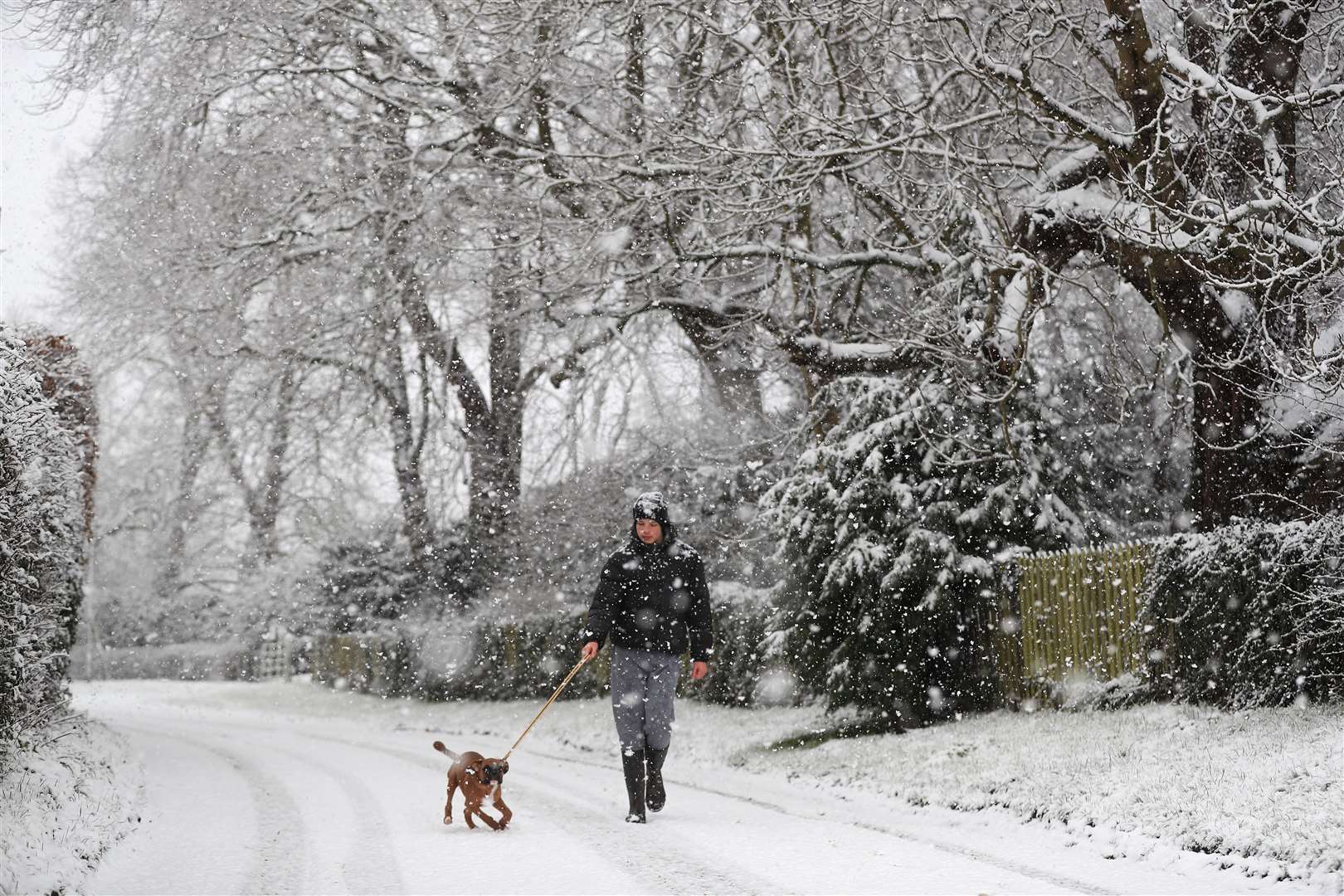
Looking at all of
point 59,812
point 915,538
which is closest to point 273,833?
point 59,812

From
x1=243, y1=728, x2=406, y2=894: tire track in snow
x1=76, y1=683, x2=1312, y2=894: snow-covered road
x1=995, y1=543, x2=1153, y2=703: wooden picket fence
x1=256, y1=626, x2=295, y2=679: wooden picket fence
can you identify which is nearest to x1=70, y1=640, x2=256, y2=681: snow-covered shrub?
x1=256, y1=626, x2=295, y2=679: wooden picket fence

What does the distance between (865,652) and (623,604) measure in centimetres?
451

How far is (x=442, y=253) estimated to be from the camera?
17.9 m

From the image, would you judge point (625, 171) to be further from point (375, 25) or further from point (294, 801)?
point (294, 801)

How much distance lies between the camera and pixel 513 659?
22.1 m

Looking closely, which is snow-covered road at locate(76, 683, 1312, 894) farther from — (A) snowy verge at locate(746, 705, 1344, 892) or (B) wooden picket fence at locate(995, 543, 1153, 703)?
(B) wooden picket fence at locate(995, 543, 1153, 703)

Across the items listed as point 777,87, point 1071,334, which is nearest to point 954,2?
point 777,87

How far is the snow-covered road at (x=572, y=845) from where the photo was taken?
240 inches

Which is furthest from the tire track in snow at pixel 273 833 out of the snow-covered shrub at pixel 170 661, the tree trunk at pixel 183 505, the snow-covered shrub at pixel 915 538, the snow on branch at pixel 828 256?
the snow-covered shrub at pixel 170 661

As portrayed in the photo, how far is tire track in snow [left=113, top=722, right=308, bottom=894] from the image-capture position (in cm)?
637

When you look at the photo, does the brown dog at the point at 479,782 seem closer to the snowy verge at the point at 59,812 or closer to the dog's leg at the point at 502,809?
the dog's leg at the point at 502,809

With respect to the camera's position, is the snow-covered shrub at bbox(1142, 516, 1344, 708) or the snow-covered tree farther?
the snow-covered shrub at bbox(1142, 516, 1344, 708)

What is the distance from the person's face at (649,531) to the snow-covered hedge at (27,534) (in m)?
3.64

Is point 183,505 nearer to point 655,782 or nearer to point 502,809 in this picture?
point 655,782
